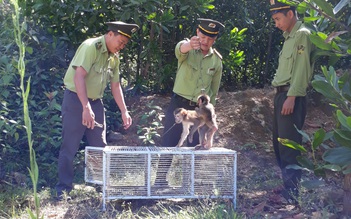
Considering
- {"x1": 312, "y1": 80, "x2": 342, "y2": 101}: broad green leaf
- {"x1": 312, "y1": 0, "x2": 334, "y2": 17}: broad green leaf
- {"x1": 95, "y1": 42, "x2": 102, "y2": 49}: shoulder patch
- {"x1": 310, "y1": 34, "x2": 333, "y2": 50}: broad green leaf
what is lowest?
{"x1": 312, "y1": 80, "x2": 342, "y2": 101}: broad green leaf

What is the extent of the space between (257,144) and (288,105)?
8.38ft

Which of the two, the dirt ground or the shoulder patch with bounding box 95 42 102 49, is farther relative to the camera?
the shoulder patch with bounding box 95 42 102 49

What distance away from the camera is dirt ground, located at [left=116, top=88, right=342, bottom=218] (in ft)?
19.1

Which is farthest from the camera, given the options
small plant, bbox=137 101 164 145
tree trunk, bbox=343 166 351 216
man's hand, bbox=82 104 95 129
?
small plant, bbox=137 101 164 145

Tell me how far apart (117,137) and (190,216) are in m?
3.41

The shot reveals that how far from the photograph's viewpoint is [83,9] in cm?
797

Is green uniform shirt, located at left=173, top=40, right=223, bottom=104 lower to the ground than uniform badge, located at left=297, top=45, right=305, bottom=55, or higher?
lower

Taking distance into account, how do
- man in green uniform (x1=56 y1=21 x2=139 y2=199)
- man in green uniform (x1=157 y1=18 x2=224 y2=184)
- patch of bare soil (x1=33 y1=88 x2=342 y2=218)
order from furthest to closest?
man in green uniform (x1=157 y1=18 x2=224 y2=184)
man in green uniform (x1=56 y1=21 x2=139 y2=199)
patch of bare soil (x1=33 y1=88 x2=342 y2=218)

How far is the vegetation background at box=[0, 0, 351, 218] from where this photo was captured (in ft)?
24.5

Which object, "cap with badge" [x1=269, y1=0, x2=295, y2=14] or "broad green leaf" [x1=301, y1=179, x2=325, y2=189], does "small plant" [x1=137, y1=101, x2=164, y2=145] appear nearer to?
"cap with badge" [x1=269, y1=0, x2=295, y2=14]

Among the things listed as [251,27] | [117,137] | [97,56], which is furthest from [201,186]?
[251,27]

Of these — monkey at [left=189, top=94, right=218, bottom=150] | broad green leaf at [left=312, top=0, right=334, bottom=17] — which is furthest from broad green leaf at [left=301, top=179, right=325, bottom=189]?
broad green leaf at [left=312, top=0, right=334, bottom=17]

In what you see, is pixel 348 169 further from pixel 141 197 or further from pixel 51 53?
pixel 51 53

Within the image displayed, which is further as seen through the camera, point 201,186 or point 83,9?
point 83,9
